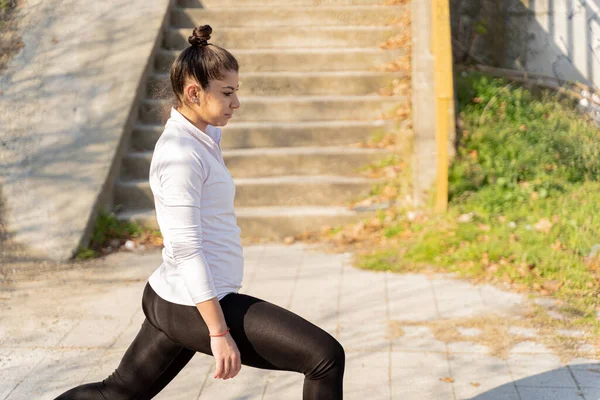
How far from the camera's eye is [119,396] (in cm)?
302

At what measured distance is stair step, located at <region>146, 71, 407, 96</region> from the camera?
28.1 feet

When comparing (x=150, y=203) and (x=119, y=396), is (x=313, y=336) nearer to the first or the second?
(x=119, y=396)

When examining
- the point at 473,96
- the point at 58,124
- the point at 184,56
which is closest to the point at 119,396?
the point at 184,56

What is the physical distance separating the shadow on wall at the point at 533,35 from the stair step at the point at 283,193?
2806 millimetres

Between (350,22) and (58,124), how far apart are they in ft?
11.8

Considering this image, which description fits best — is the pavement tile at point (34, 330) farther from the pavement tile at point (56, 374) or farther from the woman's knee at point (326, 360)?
the woman's knee at point (326, 360)

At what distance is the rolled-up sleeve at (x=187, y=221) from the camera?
261cm

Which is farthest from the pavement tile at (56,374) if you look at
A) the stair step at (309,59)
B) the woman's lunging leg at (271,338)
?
the stair step at (309,59)

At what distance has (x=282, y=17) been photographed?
31.3 feet

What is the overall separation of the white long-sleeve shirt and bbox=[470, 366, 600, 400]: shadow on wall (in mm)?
1897

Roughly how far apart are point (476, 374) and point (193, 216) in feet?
7.59

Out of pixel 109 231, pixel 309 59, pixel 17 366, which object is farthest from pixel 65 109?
pixel 17 366

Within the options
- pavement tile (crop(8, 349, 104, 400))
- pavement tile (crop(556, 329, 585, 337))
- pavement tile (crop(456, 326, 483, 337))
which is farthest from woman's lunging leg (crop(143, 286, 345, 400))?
pavement tile (crop(556, 329, 585, 337))

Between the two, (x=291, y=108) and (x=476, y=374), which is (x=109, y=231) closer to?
(x=291, y=108)
